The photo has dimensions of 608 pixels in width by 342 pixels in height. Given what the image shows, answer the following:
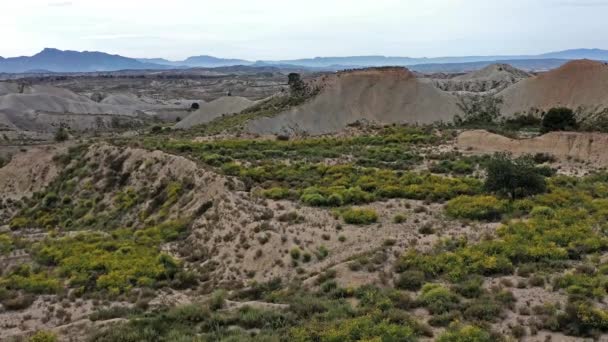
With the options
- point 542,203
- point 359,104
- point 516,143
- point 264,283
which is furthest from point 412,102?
point 264,283

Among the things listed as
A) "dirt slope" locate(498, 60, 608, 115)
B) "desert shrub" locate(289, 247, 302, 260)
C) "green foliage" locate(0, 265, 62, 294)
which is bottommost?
"green foliage" locate(0, 265, 62, 294)

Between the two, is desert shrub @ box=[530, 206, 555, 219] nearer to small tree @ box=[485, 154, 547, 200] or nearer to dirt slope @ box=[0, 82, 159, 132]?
small tree @ box=[485, 154, 547, 200]

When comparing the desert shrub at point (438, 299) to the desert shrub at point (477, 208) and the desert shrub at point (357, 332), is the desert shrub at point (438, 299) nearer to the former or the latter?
the desert shrub at point (357, 332)

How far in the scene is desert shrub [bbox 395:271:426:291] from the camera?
15.5m

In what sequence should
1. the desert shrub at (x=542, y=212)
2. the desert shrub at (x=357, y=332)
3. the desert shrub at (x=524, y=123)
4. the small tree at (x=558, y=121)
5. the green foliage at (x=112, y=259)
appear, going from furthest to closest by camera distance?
the desert shrub at (x=524, y=123), the small tree at (x=558, y=121), the desert shrub at (x=542, y=212), the green foliage at (x=112, y=259), the desert shrub at (x=357, y=332)

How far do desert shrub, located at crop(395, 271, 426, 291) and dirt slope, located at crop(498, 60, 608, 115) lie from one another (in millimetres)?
65360

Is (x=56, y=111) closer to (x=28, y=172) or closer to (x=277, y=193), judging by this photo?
(x=28, y=172)

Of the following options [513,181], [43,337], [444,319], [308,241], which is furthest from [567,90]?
[43,337]

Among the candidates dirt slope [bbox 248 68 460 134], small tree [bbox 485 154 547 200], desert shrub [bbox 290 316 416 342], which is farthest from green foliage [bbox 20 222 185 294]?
dirt slope [bbox 248 68 460 134]

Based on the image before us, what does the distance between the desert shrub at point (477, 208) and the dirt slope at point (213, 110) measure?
69.6 meters

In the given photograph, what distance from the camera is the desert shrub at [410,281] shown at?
15.5 metres

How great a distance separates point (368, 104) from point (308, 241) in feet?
186

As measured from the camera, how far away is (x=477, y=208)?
2262cm

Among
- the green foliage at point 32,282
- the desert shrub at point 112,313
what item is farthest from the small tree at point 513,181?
the green foliage at point 32,282
